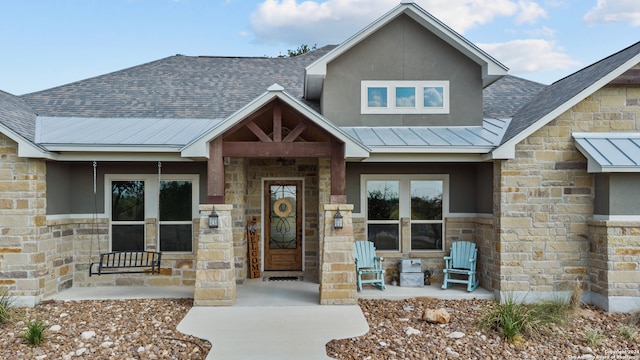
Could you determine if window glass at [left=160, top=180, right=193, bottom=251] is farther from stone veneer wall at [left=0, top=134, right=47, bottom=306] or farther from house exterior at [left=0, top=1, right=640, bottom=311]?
stone veneer wall at [left=0, top=134, right=47, bottom=306]

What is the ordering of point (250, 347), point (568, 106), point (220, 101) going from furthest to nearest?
point (220, 101) < point (568, 106) < point (250, 347)

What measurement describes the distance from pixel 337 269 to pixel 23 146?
19.6ft

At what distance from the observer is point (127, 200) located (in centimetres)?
958

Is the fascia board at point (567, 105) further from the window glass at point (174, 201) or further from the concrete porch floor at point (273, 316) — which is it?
the window glass at point (174, 201)

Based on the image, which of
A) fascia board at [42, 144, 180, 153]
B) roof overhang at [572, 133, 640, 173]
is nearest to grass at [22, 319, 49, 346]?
fascia board at [42, 144, 180, 153]

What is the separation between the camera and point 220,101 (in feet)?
36.7

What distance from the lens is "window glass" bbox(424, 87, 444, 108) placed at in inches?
389

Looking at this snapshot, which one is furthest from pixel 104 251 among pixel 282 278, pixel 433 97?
pixel 433 97

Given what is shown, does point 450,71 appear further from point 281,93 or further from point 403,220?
point 281,93

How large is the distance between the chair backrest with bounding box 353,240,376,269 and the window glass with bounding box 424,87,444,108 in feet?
11.2

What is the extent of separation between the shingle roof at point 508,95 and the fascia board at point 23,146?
9476 mm

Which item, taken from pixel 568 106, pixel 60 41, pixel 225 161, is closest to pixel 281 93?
pixel 225 161

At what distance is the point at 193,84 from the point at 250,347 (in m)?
8.31

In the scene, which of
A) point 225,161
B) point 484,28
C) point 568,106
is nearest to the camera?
point 568,106
